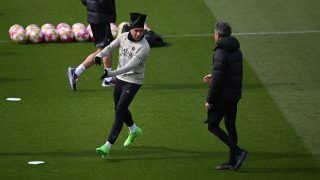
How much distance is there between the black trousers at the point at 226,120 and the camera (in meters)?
14.2

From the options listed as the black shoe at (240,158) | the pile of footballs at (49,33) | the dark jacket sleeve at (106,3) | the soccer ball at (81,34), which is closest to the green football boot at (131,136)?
the black shoe at (240,158)

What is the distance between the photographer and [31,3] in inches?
1086

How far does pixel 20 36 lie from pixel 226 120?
32.9 feet

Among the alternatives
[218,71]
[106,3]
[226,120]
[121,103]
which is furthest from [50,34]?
[218,71]

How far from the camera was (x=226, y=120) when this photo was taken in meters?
14.4

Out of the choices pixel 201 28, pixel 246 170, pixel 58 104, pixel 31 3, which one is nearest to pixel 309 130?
pixel 246 170

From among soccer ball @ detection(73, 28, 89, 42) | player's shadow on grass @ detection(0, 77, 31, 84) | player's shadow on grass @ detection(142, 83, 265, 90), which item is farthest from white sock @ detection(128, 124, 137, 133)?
soccer ball @ detection(73, 28, 89, 42)

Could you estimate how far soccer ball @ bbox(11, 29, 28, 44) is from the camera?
23.1 metres

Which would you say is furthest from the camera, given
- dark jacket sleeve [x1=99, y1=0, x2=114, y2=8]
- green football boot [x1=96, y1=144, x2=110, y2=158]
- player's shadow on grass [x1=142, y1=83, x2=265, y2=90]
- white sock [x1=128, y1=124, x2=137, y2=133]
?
player's shadow on grass [x1=142, y1=83, x2=265, y2=90]

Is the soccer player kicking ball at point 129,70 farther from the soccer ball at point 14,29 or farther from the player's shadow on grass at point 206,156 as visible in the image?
the soccer ball at point 14,29

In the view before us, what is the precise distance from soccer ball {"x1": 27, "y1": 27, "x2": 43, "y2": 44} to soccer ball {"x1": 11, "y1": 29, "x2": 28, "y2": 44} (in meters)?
0.12

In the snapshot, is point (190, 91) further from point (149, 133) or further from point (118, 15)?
point (118, 15)

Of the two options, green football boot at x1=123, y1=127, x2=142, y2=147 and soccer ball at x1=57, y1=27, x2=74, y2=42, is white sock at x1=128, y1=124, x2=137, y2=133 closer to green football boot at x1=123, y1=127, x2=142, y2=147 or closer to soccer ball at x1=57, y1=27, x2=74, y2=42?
green football boot at x1=123, y1=127, x2=142, y2=147

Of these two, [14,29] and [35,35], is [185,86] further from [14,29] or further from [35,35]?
[14,29]
